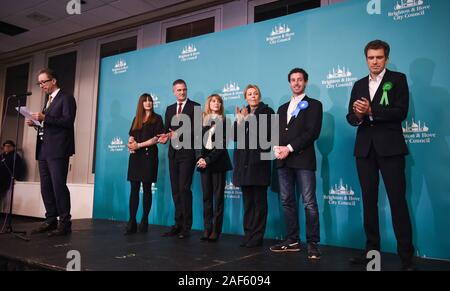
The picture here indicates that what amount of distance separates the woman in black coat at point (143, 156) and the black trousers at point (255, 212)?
1.11 meters

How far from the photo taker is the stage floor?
2283mm

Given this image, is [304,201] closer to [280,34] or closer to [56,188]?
[280,34]

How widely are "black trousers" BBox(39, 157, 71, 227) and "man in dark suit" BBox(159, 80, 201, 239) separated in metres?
1.01

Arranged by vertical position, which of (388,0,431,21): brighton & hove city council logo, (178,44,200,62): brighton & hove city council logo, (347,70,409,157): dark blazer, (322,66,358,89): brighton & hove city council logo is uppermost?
(178,44,200,62): brighton & hove city council logo

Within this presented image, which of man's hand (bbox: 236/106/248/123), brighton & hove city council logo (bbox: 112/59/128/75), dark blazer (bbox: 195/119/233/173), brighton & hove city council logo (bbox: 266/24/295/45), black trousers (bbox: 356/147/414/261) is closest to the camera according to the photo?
black trousers (bbox: 356/147/414/261)

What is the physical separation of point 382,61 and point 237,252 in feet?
6.10

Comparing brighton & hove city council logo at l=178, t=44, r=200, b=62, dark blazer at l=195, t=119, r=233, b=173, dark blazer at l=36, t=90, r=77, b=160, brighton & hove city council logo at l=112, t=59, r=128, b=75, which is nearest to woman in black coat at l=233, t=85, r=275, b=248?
dark blazer at l=195, t=119, r=233, b=173

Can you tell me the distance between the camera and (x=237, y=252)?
2793mm

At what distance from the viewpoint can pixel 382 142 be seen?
234 cm

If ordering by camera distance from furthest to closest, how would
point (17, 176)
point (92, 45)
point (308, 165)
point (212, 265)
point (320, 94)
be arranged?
point (17, 176), point (92, 45), point (320, 94), point (308, 165), point (212, 265)

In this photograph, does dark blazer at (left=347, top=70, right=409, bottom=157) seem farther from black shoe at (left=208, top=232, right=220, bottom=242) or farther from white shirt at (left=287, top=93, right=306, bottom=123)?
black shoe at (left=208, top=232, right=220, bottom=242)

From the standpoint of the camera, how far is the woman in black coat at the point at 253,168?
2986 millimetres

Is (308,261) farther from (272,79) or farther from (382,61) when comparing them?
(272,79)

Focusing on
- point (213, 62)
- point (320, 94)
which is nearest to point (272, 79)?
point (320, 94)
